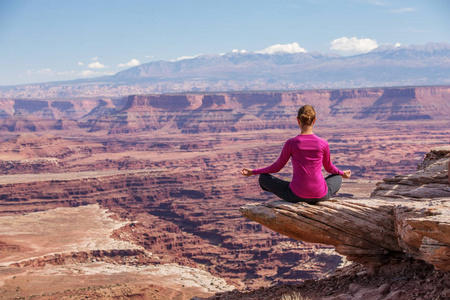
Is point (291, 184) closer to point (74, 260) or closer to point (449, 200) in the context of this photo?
point (449, 200)

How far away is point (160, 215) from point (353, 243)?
6862 centimetres

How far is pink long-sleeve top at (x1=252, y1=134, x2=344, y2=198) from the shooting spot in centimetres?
1040

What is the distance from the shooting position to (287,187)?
35.9 ft

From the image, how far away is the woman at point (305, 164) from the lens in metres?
10.4

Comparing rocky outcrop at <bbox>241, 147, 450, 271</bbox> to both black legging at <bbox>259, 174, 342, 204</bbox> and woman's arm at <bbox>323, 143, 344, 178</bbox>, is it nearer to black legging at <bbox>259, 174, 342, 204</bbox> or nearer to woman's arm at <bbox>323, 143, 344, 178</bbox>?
black legging at <bbox>259, 174, 342, 204</bbox>

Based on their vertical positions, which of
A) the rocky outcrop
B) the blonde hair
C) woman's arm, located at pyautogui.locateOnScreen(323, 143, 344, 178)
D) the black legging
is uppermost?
the blonde hair

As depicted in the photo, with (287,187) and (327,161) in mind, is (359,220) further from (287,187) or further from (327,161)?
(287,187)

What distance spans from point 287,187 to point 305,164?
0.76 m

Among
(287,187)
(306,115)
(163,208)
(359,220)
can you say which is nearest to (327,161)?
(287,187)

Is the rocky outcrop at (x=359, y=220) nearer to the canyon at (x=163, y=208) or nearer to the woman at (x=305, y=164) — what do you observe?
the woman at (x=305, y=164)

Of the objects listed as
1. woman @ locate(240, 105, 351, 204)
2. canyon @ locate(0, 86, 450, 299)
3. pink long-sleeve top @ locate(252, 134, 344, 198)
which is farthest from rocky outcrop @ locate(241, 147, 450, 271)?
canyon @ locate(0, 86, 450, 299)

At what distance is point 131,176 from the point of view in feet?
310

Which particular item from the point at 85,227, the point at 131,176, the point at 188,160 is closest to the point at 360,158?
the point at 188,160

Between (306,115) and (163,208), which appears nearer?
(306,115)
